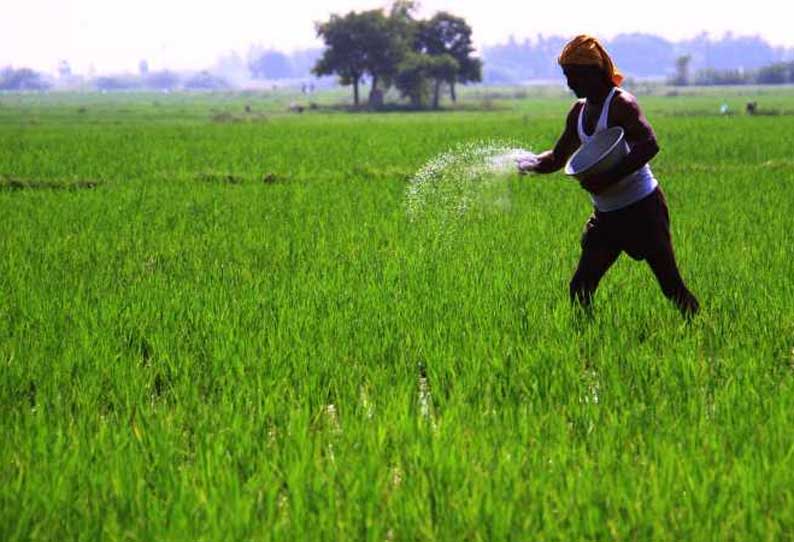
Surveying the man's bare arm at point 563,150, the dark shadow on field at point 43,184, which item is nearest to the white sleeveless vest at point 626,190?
the man's bare arm at point 563,150

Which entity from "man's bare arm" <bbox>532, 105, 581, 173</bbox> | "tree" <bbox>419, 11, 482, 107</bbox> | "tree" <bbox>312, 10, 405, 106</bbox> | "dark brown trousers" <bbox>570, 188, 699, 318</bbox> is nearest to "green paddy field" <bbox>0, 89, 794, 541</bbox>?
"dark brown trousers" <bbox>570, 188, 699, 318</bbox>

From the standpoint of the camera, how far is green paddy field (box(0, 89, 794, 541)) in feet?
6.52

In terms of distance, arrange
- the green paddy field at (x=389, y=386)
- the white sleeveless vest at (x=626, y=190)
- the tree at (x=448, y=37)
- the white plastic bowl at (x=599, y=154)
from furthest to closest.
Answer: the tree at (x=448, y=37)
the white sleeveless vest at (x=626, y=190)
the white plastic bowl at (x=599, y=154)
the green paddy field at (x=389, y=386)

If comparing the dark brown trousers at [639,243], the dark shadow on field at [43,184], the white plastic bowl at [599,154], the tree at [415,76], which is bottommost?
the dark shadow on field at [43,184]

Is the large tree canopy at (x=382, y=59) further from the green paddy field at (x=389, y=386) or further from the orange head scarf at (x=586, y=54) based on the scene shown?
the orange head scarf at (x=586, y=54)

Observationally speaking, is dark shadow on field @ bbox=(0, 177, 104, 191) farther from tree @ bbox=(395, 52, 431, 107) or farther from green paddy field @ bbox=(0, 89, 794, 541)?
tree @ bbox=(395, 52, 431, 107)

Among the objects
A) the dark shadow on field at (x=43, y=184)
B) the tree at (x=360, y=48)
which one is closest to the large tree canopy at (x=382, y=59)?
the tree at (x=360, y=48)

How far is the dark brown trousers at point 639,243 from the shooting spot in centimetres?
347

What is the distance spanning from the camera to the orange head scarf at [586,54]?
3.29m

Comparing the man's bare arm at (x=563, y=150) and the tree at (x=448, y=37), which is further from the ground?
the tree at (x=448, y=37)

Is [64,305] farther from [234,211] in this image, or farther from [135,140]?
[135,140]

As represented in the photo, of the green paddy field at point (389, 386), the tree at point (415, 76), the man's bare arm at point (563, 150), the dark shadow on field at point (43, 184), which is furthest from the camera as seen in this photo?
the tree at point (415, 76)

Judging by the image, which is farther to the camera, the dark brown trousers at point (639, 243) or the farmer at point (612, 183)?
the dark brown trousers at point (639, 243)

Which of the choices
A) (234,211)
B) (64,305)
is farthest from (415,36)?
(64,305)
